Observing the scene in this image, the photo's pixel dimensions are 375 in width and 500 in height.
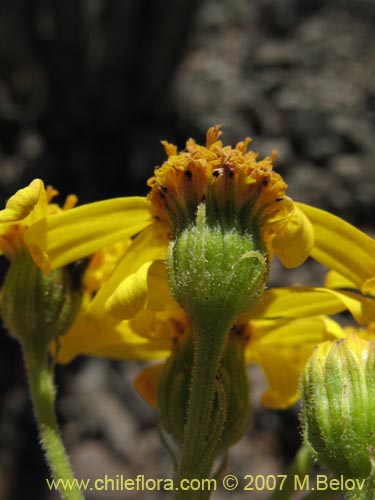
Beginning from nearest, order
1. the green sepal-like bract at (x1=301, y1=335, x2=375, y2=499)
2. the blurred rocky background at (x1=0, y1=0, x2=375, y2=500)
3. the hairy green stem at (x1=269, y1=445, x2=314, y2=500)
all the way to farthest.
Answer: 1. the green sepal-like bract at (x1=301, y1=335, x2=375, y2=499)
2. the hairy green stem at (x1=269, y1=445, x2=314, y2=500)
3. the blurred rocky background at (x1=0, y1=0, x2=375, y2=500)

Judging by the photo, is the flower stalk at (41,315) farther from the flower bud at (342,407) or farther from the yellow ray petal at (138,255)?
the flower bud at (342,407)

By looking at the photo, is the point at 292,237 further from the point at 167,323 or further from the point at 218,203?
the point at 167,323

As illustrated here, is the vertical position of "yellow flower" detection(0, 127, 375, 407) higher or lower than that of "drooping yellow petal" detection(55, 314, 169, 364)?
higher

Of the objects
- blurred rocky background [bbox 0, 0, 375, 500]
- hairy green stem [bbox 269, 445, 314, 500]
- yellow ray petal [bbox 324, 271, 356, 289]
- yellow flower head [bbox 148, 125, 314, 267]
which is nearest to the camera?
yellow flower head [bbox 148, 125, 314, 267]

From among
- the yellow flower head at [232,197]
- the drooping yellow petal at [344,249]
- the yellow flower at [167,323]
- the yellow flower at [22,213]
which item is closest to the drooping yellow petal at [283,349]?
the yellow flower at [167,323]

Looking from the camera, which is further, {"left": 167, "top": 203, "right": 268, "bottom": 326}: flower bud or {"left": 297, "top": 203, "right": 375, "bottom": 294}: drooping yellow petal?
{"left": 297, "top": 203, "right": 375, "bottom": 294}: drooping yellow petal

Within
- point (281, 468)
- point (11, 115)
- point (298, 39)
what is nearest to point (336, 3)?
point (298, 39)

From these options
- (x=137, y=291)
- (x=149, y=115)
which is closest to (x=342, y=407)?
(x=137, y=291)

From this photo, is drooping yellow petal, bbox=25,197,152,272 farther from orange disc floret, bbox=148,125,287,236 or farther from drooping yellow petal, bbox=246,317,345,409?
drooping yellow petal, bbox=246,317,345,409

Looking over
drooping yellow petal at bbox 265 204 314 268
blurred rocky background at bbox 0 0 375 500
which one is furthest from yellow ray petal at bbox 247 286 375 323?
blurred rocky background at bbox 0 0 375 500
